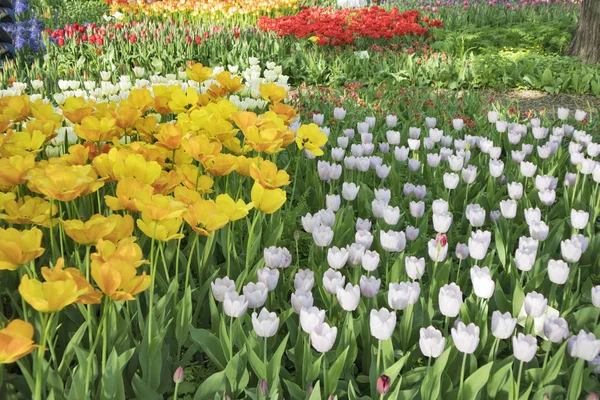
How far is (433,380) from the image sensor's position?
149 centimetres

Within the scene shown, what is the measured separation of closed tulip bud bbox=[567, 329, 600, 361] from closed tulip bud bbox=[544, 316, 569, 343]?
0.04 m

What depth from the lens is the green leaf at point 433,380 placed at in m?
1.44

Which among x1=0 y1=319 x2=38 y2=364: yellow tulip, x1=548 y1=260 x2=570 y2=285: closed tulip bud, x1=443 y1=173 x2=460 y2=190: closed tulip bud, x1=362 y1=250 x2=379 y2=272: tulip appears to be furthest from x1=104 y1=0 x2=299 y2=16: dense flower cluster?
x1=0 y1=319 x2=38 y2=364: yellow tulip

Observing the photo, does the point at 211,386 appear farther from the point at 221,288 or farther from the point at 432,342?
the point at 432,342

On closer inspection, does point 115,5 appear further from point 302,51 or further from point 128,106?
point 128,106

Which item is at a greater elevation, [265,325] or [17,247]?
[17,247]

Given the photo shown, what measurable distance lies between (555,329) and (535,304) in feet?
0.27

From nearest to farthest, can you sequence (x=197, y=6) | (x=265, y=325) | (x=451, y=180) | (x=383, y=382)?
1. (x=383, y=382)
2. (x=265, y=325)
3. (x=451, y=180)
4. (x=197, y=6)

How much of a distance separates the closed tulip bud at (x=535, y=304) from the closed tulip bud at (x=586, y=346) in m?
0.11

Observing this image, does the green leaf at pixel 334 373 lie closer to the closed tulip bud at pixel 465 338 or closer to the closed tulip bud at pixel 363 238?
the closed tulip bud at pixel 465 338

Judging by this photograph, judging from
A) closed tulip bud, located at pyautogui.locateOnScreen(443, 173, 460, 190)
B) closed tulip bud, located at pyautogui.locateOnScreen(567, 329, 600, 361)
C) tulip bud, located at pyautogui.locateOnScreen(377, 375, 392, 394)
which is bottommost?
closed tulip bud, located at pyautogui.locateOnScreen(567, 329, 600, 361)

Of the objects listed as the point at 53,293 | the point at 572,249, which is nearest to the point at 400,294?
the point at 572,249

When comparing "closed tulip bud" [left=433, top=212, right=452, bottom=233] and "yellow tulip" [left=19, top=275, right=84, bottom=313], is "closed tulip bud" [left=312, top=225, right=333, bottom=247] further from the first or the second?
"yellow tulip" [left=19, top=275, right=84, bottom=313]

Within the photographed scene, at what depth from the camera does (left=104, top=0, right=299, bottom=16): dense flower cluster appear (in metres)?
11.0
